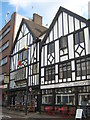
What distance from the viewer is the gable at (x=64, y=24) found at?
17.2 m

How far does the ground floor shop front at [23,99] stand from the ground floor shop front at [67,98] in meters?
1.33

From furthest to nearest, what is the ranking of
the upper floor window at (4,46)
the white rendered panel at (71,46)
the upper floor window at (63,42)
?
the upper floor window at (4,46) → the upper floor window at (63,42) → the white rendered panel at (71,46)

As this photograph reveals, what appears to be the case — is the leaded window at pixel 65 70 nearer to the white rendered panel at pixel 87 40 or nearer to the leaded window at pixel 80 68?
the leaded window at pixel 80 68

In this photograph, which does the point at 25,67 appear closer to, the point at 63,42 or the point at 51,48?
the point at 51,48

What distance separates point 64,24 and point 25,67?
8876 millimetres

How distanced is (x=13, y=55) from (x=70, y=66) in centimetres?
1433

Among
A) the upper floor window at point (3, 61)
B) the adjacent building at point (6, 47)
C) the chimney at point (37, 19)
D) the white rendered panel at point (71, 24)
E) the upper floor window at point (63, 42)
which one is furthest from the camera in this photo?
the chimney at point (37, 19)

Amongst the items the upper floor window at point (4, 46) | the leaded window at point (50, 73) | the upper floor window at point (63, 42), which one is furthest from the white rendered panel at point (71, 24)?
the upper floor window at point (4, 46)

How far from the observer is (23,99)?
2366 cm

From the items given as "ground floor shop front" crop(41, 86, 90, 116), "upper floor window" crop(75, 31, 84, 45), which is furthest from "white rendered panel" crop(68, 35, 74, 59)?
"ground floor shop front" crop(41, 86, 90, 116)

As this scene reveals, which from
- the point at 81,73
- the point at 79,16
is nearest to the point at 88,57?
the point at 81,73

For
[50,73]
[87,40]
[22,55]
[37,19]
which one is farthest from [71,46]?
[37,19]

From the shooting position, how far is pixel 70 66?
1717 cm

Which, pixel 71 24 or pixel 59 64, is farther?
pixel 59 64
